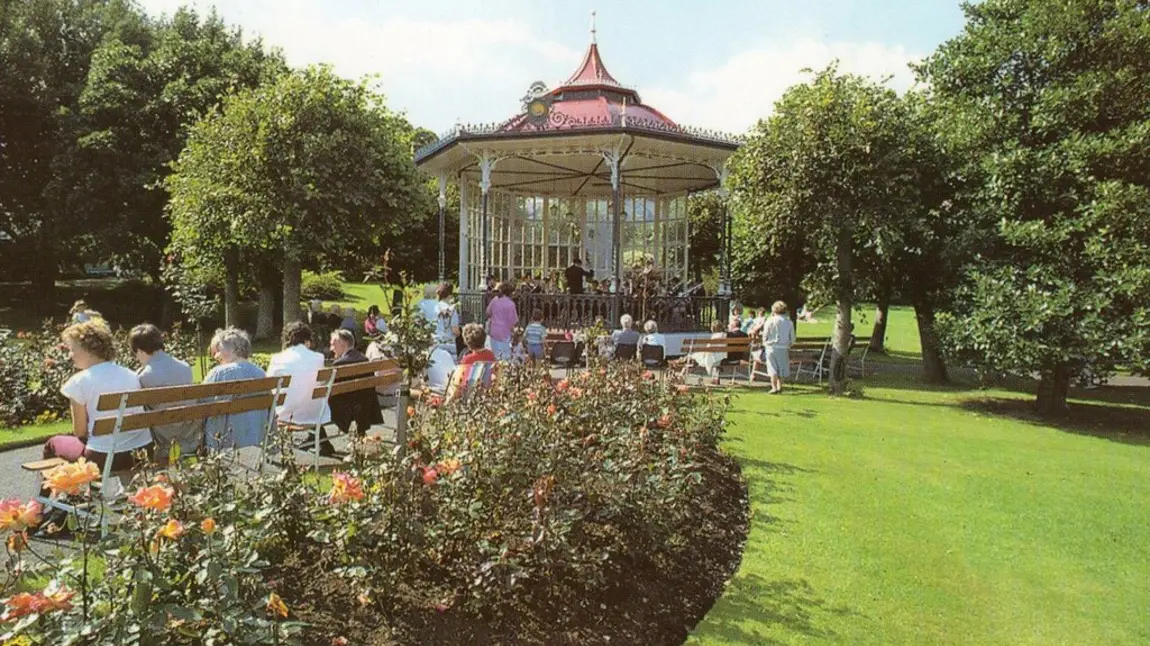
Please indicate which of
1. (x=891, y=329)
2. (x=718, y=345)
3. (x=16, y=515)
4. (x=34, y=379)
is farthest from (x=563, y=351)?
(x=891, y=329)

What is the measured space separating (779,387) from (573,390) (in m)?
7.98

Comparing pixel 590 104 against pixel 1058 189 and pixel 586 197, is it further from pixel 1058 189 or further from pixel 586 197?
pixel 1058 189

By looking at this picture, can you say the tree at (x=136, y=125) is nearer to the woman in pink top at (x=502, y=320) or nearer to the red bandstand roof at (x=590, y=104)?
the red bandstand roof at (x=590, y=104)

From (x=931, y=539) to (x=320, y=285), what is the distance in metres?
29.6

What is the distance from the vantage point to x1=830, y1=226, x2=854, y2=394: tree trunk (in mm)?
13750

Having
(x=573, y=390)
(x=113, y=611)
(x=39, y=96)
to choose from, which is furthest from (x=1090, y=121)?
(x=39, y=96)

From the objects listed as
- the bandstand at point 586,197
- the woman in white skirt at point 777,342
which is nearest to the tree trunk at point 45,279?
the bandstand at point 586,197

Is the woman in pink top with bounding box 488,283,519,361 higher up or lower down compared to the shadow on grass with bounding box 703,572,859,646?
higher up

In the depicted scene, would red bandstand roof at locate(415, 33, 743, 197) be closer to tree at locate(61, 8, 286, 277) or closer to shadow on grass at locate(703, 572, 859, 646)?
tree at locate(61, 8, 286, 277)

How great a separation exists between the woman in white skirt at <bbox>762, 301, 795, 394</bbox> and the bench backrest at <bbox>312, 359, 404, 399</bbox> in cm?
782

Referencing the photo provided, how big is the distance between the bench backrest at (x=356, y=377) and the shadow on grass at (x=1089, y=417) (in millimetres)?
10961

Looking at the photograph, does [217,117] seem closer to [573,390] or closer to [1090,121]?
[573,390]

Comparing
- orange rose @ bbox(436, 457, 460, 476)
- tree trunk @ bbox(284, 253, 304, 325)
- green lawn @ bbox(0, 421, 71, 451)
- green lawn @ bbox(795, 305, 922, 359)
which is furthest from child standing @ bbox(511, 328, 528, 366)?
green lawn @ bbox(795, 305, 922, 359)

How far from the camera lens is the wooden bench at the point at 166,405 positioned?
4.11 metres
